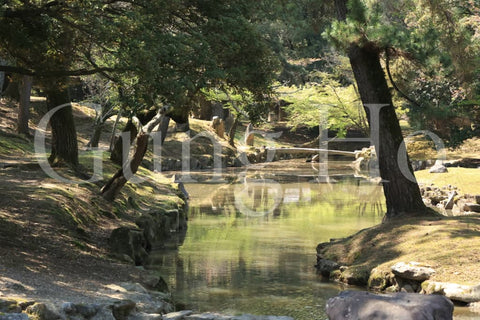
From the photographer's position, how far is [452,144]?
23859mm

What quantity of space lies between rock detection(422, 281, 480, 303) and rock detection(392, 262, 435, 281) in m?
0.32

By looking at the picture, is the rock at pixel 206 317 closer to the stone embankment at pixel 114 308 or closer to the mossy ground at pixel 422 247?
the stone embankment at pixel 114 308

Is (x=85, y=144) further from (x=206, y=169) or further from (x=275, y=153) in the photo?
(x=275, y=153)

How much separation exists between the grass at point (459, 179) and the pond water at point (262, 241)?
6.64 feet

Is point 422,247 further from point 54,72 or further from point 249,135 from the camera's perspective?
point 249,135

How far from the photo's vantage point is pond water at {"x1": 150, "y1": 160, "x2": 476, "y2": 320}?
11.1 m

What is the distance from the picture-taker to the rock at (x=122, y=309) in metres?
8.10

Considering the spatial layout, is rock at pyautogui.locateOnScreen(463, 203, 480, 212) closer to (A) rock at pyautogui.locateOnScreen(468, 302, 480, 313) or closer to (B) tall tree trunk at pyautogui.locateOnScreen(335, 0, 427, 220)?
(B) tall tree trunk at pyautogui.locateOnScreen(335, 0, 427, 220)

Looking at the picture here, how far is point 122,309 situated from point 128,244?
4622 mm

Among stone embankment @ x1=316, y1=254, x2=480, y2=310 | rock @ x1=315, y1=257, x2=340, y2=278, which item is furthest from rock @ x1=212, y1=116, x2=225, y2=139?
stone embankment @ x1=316, y1=254, x2=480, y2=310

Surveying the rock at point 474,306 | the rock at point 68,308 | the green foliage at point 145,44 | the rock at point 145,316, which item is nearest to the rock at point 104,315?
the rock at point 68,308

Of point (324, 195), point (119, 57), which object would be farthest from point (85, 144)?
point (119, 57)

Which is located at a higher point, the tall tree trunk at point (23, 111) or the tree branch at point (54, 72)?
the tall tree trunk at point (23, 111)

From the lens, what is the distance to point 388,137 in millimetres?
14641
